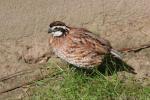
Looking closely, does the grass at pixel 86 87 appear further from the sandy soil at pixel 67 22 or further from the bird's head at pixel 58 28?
the bird's head at pixel 58 28

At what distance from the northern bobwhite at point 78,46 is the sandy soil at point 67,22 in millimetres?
198

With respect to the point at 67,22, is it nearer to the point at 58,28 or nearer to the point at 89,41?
the point at 58,28

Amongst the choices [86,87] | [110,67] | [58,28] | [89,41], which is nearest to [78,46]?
[89,41]

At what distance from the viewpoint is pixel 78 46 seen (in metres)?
5.95

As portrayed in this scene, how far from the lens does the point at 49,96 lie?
587 centimetres

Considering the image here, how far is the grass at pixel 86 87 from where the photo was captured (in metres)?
5.80

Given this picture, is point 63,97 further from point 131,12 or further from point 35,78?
point 131,12

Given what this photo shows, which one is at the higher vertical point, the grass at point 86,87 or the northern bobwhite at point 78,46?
the northern bobwhite at point 78,46

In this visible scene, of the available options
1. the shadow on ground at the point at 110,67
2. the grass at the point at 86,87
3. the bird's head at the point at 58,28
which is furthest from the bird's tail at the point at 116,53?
the bird's head at the point at 58,28

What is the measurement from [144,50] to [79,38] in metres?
1.07

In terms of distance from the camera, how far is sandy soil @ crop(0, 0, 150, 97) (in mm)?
5934

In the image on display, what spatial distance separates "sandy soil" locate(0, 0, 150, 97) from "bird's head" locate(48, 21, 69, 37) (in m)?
0.17

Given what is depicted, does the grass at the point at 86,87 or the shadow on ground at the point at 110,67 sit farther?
the shadow on ground at the point at 110,67

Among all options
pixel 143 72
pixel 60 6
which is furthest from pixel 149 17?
pixel 60 6
